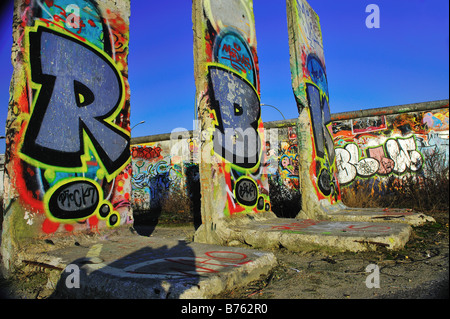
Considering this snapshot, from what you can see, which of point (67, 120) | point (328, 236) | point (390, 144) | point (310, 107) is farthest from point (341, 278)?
point (390, 144)

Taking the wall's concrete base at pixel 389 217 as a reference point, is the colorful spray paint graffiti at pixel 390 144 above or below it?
above

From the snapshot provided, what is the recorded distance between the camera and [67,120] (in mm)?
3496

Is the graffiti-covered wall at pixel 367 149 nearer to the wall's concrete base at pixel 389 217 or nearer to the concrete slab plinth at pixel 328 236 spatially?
the wall's concrete base at pixel 389 217

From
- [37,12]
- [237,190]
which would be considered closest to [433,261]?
[237,190]

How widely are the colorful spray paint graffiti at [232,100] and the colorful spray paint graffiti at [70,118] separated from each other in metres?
1.09

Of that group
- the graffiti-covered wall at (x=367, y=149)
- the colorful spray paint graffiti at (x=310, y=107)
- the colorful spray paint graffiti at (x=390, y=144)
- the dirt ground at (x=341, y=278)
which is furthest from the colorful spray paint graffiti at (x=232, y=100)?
the colorful spray paint graffiti at (x=390, y=144)

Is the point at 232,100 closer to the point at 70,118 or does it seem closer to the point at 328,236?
the point at 70,118

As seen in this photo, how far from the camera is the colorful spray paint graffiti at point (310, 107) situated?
19.5ft

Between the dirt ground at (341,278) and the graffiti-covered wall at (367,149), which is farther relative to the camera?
the graffiti-covered wall at (367,149)

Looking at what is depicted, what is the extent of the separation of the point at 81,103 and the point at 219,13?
2611 millimetres

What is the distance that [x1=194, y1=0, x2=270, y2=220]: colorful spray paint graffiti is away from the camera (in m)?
4.41

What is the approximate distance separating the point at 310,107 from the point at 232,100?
2.07 metres

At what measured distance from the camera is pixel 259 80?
19.0ft
